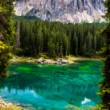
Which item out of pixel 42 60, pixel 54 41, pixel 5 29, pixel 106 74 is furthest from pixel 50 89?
pixel 54 41

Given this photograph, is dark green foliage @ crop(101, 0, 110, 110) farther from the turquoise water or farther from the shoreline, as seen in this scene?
the shoreline

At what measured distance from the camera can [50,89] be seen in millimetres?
69625

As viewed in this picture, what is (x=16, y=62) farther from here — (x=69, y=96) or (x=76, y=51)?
(x=69, y=96)

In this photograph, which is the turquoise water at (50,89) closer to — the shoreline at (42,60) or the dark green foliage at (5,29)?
the dark green foliage at (5,29)

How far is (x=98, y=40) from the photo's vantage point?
6024 inches

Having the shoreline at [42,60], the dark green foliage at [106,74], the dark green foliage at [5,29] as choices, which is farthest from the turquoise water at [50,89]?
the dark green foliage at [106,74]

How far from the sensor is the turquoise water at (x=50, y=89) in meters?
54.3

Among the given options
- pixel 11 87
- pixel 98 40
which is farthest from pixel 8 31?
pixel 98 40

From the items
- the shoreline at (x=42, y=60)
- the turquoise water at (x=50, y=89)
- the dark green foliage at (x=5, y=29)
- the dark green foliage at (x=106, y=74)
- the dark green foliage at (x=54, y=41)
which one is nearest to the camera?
the dark green foliage at (x=106, y=74)

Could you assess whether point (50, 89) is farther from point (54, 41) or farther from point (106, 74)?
point (54, 41)

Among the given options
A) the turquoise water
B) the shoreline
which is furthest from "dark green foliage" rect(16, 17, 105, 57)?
the turquoise water

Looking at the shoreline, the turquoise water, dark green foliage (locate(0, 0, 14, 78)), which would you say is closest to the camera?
dark green foliage (locate(0, 0, 14, 78))

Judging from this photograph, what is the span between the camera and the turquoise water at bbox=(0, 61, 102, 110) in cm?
5432

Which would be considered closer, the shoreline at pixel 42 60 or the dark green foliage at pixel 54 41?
the shoreline at pixel 42 60
